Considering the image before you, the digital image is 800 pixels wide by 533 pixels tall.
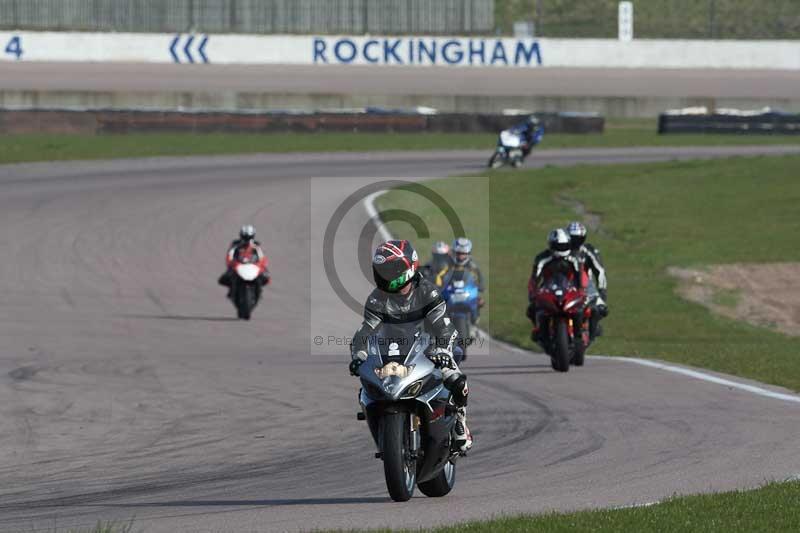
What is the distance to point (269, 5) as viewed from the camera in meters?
61.0

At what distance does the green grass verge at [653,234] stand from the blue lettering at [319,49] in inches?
807

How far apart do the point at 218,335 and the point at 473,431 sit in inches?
368

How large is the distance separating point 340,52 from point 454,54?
191 inches

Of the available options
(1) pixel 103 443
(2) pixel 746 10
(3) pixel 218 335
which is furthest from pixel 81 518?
(2) pixel 746 10

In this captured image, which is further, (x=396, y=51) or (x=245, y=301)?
(x=396, y=51)

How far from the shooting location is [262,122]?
163 feet

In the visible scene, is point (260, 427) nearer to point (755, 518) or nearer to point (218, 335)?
point (755, 518)

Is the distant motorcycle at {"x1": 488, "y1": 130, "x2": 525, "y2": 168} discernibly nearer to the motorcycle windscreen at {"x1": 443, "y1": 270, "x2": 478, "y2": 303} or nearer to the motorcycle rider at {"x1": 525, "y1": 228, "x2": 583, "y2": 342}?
the motorcycle windscreen at {"x1": 443, "y1": 270, "x2": 478, "y2": 303}

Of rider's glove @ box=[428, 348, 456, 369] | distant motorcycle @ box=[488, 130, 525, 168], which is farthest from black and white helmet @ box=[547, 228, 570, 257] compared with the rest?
distant motorcycle @ box=[488, 130, 525, 168]

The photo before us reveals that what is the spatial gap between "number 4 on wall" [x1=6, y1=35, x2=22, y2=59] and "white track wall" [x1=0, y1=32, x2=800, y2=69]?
1.6 inches

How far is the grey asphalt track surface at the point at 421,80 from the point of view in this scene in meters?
58.2

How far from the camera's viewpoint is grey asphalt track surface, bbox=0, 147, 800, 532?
9430mm

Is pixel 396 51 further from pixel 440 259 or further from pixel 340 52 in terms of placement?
pixel 440 259

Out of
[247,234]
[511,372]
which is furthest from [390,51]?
[511,372]
